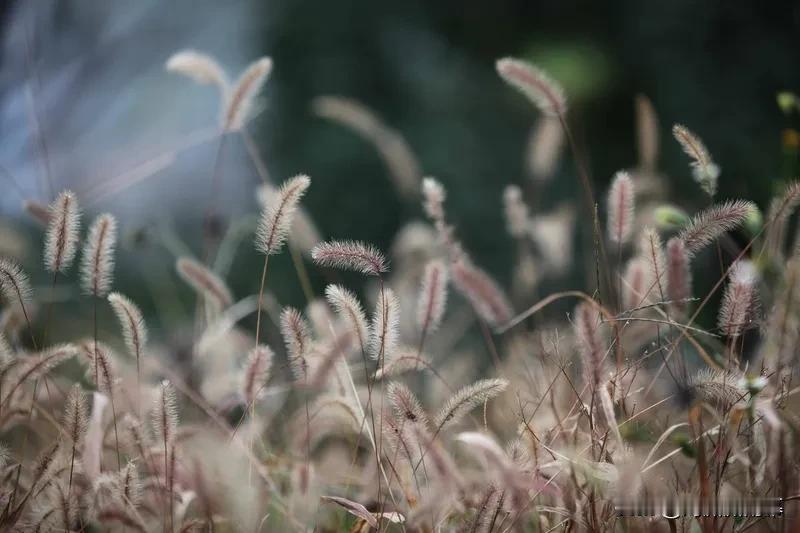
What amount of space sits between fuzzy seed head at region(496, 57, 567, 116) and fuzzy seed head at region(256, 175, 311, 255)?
0.49 m

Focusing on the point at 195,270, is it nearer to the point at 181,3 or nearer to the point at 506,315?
the point at 506,315

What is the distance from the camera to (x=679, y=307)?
4.38ft

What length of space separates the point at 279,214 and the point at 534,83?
592 millimetres

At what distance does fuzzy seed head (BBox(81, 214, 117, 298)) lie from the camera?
1278 millimetres

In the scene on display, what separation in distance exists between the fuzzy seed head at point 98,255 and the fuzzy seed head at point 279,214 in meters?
0.26

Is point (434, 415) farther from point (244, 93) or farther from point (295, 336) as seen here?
point (244, 93)

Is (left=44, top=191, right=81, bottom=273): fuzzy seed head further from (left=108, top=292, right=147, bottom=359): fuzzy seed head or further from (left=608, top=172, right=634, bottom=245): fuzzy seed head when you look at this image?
(left=608, top=172, right=634, bottom=245): fuzzy seed head

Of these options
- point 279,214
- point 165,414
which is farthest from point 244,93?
point 165,414

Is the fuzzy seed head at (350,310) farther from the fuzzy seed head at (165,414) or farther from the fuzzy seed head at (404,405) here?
the fuzzy seed head at (165,414)

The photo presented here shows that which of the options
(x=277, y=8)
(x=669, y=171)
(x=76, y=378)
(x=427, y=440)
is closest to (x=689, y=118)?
(x=669, y=171)

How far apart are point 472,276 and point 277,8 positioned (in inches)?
140

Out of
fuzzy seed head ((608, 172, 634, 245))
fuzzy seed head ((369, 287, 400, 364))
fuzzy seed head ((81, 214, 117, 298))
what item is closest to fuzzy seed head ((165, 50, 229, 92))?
fuzzy seed head ((81, 214, 117, 298))

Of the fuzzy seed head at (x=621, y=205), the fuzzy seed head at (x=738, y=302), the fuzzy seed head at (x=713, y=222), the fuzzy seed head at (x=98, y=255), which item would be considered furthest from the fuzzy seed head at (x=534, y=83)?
the fuzzy seed head at (x=98, y=255)

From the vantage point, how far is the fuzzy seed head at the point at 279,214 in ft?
4.01
